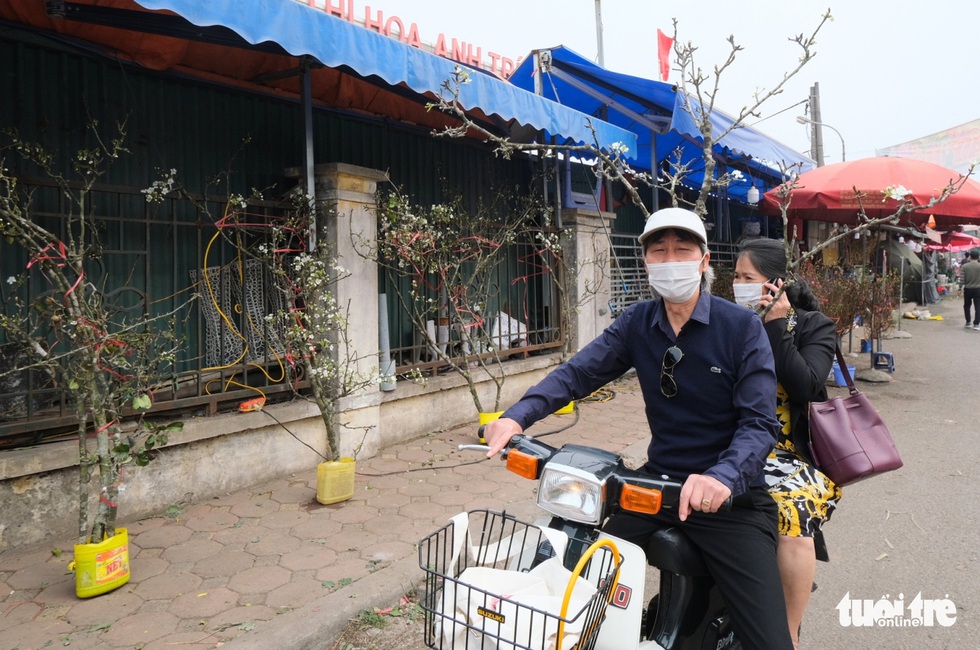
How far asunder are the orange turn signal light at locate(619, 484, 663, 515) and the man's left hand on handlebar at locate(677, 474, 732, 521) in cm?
6

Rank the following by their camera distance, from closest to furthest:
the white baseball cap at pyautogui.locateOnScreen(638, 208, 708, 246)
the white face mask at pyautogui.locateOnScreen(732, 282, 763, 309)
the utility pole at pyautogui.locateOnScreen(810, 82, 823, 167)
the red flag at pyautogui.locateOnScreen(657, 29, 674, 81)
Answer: the white baseball cap at pyautogui.locateOnScreen(638, 208, 708, 246)
the white face mask at pyautogui.locateOnScreen(732, 282, 763, 309)
the red flag at pyautogui.locateOnScreen(657, 29, 674, 81)
the utility pole at pyautogui.locateOnScreen(810, 82, 823, 167)

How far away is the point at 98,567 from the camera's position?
127 inches

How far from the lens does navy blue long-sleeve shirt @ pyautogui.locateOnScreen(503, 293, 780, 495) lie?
75.9 inches

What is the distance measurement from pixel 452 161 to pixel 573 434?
3.25m

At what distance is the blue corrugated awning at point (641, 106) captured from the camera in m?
8.08

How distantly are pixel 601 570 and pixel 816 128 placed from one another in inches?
719

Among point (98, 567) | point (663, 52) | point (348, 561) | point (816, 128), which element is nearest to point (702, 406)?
point (348, 561)

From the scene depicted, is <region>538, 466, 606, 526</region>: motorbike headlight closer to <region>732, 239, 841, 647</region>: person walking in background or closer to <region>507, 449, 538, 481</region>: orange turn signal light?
<region>507, 449, 538, 481</region>: orange turn signal light

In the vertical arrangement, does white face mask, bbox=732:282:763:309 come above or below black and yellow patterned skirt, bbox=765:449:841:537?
above

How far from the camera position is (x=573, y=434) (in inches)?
253

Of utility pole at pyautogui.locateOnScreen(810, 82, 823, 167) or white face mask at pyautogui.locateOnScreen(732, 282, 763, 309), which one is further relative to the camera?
utility pole at pyautogui.locateOnScreen(810, 82, 823, 167)

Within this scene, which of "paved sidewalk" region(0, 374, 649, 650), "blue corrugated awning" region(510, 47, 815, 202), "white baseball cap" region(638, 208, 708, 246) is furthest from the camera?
"blue corrugated awning" region(510, 47, 815, 202)

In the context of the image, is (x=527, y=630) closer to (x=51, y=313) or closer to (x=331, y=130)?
(x=51, y=313)

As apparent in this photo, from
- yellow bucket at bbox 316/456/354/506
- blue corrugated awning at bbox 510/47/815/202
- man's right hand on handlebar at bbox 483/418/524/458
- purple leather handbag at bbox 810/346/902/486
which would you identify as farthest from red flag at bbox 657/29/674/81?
man's right hand on handlebar at bbox 483/418/524/458
